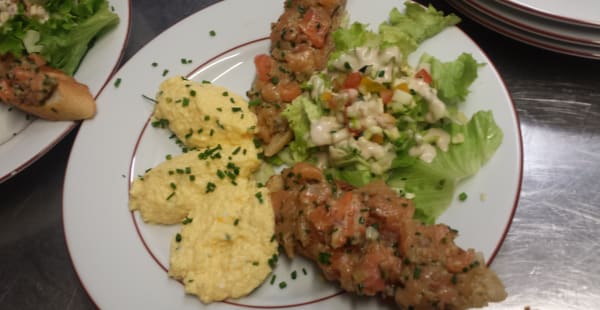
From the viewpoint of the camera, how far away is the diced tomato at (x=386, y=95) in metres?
3.04

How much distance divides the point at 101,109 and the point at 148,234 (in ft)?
3.66

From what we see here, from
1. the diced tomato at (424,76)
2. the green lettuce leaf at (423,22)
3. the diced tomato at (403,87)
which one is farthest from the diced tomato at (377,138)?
the green lettuce leaf at (423,22)

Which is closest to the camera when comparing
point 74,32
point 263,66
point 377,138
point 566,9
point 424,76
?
point 566,9

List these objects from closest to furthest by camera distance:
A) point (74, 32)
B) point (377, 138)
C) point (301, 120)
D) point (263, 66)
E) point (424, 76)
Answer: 1. point (377, 138)
2. point (424, 76)
3. point (301, 120)
4. point (263, 66)
5. point (74, 32)

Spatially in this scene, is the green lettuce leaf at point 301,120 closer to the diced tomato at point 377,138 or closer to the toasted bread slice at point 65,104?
the diced tomato at point 377,138

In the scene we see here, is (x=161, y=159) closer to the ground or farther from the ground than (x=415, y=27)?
closer to the ground

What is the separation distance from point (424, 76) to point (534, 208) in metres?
1.28

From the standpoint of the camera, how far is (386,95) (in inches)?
120

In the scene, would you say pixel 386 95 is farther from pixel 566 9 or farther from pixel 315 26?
pixel 566 9

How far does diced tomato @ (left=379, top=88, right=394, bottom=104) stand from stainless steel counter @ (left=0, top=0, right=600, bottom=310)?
1.18m

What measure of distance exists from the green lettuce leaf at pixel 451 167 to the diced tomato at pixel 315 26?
1205mm

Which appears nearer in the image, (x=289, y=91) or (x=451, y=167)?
(x=451, y=167)

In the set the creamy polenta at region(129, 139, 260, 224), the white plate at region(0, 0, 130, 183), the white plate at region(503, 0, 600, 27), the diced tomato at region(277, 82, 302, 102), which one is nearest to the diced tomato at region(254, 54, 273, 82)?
the diced tomato at region(277, 82, 302, 102)

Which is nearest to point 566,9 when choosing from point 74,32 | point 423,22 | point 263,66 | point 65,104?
point 423,22
